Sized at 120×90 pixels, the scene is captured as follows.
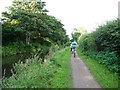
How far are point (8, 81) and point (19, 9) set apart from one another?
38.8 metres

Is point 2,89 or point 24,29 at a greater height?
point 24,29

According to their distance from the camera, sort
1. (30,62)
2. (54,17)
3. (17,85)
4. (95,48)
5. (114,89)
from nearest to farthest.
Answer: (114,89) < (17,85) < (30,62) < (95,48) < (54,17)

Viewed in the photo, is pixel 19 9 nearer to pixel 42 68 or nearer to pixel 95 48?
pixel 95 48

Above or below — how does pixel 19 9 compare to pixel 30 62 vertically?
above

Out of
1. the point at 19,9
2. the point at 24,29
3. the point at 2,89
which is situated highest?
the point at 19,9

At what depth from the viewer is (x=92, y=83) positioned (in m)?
11.9

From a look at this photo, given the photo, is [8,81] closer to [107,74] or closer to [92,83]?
[92,83]

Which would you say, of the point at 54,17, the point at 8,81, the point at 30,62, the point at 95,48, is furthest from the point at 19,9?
the point at 8,81

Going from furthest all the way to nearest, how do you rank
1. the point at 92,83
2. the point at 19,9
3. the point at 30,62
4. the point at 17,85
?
the point at 19,9 < the point at 30,62 < the point at 92,83 < the point at 17,85

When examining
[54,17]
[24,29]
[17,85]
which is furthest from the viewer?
[54,17]

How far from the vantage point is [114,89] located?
10.5 m

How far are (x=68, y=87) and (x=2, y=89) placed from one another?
9.49 ft

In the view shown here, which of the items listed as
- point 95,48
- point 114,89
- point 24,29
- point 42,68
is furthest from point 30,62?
point 24,29

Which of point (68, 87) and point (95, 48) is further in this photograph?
point (95, 48)
